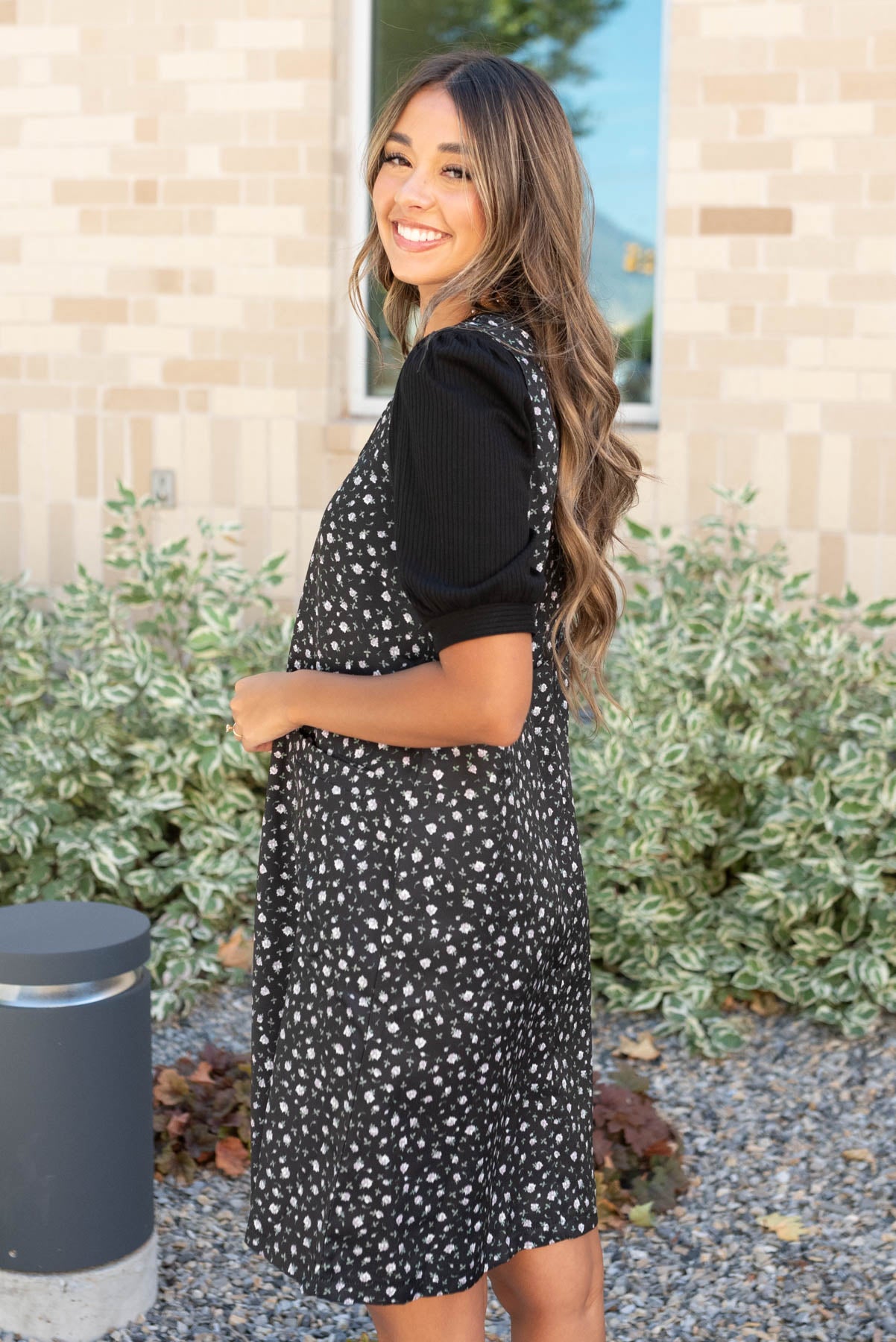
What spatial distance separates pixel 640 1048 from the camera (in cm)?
372

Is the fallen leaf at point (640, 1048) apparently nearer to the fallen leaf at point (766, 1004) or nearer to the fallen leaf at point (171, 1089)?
the fallen leaf at point (766, 1004)

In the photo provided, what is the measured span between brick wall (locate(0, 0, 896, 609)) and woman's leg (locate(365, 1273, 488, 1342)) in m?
→ 3.59

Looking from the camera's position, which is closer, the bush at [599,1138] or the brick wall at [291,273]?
the bush at [599,1138]

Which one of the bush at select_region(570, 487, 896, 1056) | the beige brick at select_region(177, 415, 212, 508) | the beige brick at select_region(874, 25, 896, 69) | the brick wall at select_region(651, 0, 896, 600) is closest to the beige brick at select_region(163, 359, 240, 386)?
the beige brick at select_region(177, 415, 212, 508)

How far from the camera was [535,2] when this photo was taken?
5289 mm

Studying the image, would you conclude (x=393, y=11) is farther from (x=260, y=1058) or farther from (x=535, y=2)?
(x=260, y=1058)

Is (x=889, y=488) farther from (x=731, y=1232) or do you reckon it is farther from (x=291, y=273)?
(x=731, y=1232)

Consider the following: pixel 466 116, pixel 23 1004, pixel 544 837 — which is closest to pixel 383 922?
pixel 544 837

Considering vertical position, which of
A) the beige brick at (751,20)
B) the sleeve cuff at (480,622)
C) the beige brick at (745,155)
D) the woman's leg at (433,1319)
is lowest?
the woman's leg at (433,1319)

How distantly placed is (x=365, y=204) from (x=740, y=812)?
2520 mm

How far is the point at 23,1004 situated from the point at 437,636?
49.4 inches

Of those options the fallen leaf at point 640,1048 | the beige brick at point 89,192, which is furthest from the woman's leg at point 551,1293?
the beige brick at point 89,192

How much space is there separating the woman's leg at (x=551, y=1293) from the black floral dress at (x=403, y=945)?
0.08m

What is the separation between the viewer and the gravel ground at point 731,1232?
268 cm
